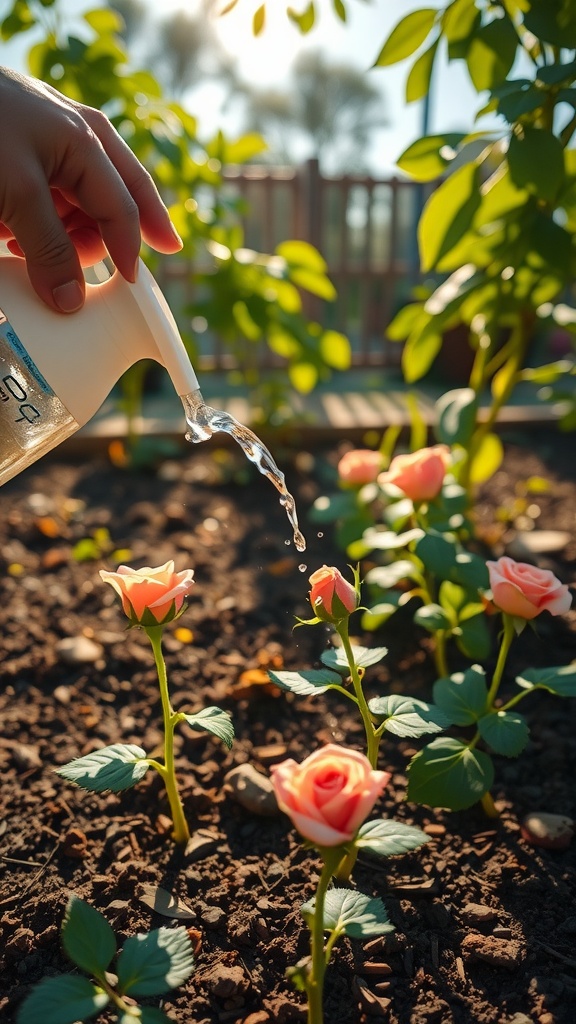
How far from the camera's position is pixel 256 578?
1.87 m

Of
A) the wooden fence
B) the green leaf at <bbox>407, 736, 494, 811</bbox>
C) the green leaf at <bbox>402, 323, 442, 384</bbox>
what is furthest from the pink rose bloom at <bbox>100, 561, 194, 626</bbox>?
the wooden fence

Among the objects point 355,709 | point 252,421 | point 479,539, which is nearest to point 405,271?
point 252,421

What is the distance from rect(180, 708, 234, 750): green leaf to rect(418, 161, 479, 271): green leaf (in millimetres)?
861

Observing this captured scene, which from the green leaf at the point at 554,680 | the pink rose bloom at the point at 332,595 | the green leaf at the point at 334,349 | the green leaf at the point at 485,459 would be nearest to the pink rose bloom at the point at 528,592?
the green leaf at the point at 554,680

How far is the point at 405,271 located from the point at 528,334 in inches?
133

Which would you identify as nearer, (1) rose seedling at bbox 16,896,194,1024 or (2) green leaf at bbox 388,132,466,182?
(1) rose seedling at bbox 16,896,194,1024

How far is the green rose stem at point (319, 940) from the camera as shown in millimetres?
633

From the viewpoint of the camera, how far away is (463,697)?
0.99 m

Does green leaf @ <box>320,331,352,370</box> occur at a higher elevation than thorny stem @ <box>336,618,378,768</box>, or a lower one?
lower

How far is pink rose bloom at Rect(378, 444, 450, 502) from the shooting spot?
48.7 inches

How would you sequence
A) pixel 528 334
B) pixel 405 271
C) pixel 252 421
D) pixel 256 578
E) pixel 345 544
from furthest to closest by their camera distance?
pixel 405 271 → pixel 252 421 → pixel 256 578 → pixel 528 334 → pixel 345 544

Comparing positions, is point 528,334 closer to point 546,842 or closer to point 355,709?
point 355,709

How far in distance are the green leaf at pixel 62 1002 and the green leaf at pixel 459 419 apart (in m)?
1.19

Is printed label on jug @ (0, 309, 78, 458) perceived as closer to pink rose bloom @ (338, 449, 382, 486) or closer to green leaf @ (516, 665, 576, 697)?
green leaf @ (516, 665, 576, 697)
